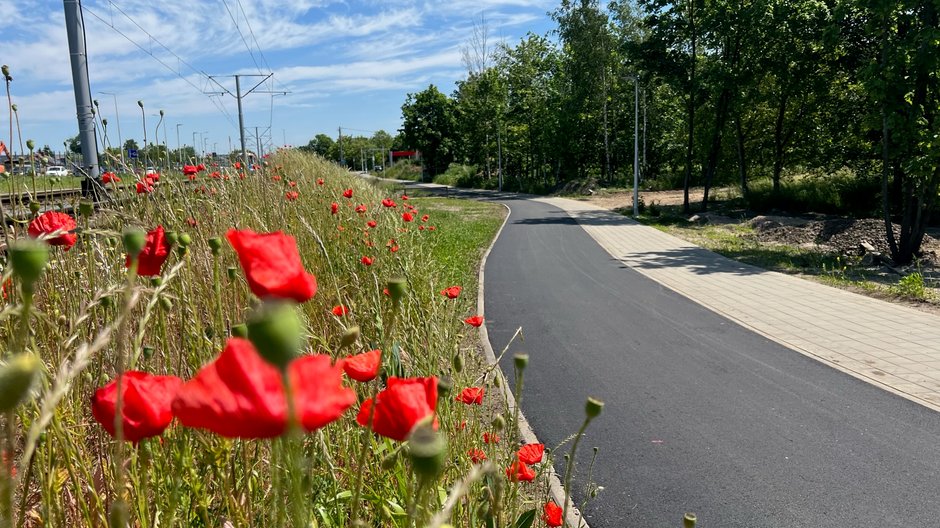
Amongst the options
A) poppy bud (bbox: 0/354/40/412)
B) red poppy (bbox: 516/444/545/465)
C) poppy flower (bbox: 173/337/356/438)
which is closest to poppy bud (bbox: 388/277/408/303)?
poppy flower (bbox: 173/337/356/438)

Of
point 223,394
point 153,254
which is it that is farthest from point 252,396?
point 153,254

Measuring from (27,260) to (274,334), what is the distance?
0.34 meters

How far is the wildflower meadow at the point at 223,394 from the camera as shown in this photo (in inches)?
18.6

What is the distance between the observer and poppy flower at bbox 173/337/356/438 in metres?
0.45

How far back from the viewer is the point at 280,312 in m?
0.30

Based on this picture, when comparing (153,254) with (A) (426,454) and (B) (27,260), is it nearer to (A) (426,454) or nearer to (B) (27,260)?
(B) (27,260)

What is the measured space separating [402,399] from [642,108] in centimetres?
3469

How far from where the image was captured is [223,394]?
0.46 meters

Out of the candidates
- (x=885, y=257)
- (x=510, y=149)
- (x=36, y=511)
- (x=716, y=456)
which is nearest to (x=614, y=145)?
(x=510, y=149)

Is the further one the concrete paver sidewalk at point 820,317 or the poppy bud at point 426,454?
the concrete paver sidewalk at point 820,317

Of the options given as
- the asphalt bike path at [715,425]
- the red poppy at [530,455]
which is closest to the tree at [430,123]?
the asphalt bike path at [715,425]

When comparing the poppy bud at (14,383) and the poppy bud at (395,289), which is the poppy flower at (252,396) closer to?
the poppy bud at (14,383)

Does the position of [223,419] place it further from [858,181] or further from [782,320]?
[858,181]

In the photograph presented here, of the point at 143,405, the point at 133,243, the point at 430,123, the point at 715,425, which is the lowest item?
the point at 715,425
